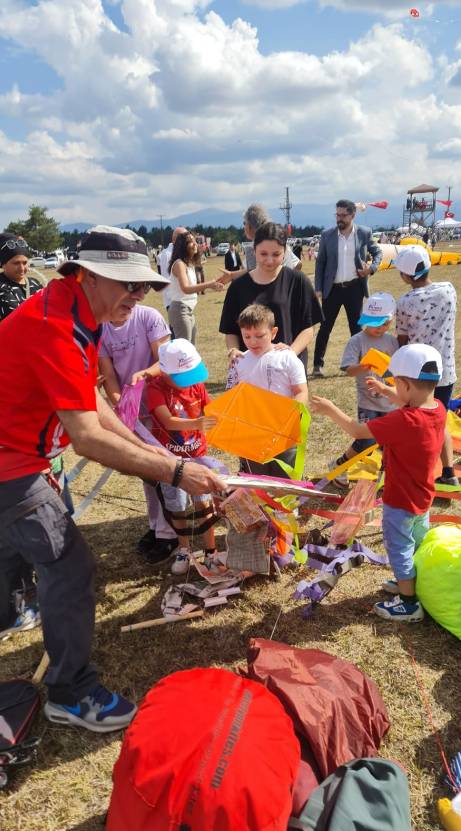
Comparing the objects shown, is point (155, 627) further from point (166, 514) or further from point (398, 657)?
point (398, 657)

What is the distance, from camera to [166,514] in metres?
3.79

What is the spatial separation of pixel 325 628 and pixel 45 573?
1685mm

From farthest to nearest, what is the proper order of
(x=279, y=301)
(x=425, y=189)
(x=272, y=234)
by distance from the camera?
(x=425, y=189), (x=279, y=301), (x=272, y=234)

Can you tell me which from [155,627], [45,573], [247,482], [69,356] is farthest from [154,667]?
[69,356]

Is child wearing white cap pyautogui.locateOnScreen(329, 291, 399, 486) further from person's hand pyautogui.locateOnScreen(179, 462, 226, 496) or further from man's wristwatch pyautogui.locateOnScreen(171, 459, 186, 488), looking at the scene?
man's wristwatch pyautogui.locateOnScreen(171, 459, 186, 488)

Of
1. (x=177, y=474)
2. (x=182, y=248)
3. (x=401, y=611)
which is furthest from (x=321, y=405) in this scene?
(x=182, y=248)

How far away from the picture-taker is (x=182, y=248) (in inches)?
262

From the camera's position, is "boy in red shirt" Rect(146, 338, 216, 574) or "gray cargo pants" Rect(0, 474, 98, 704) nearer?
"gray cargo pants" Rect(0, 474, 98, 704)

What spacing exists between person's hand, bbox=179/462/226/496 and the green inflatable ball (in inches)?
54.7

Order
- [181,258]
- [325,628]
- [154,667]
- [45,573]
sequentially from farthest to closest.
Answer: [181,258] → [325,628] → [154,667] → [45,573]

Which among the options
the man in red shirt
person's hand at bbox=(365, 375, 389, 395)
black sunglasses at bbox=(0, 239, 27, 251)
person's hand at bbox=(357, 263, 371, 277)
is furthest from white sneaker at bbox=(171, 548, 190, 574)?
person's hand at bbox=(357, 263, 371, 277)

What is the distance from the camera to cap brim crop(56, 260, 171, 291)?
7.09 ft

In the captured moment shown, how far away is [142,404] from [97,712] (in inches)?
74.4

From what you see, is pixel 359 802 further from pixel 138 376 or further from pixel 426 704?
pixel 138 376
